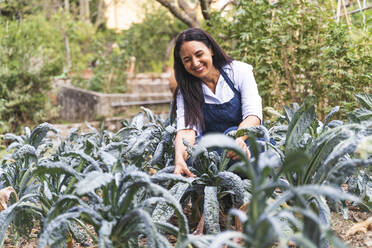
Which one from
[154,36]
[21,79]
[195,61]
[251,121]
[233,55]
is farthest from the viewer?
[154,36]

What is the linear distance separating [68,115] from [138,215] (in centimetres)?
812

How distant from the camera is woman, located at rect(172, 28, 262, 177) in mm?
2361

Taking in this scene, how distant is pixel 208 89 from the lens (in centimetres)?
252

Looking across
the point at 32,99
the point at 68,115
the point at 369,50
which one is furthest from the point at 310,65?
the point at 68,115

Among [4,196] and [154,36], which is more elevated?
[154,36]

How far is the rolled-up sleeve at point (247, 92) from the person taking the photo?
2.30 metres

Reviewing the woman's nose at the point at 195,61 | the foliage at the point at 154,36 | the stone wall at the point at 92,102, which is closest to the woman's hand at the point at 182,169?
the woman's nose at the point at 195,61

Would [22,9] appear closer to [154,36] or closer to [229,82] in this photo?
[154,36]


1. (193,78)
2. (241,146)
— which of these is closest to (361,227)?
(241,146)

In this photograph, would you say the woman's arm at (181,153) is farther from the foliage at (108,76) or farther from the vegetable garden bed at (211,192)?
the foliage at (108,76)

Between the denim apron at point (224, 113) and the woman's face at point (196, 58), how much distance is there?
0.16m

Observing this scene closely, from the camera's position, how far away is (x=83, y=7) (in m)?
17.1

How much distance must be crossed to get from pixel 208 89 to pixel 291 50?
1.52 m

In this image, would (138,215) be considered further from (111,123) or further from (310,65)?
(111,123)
